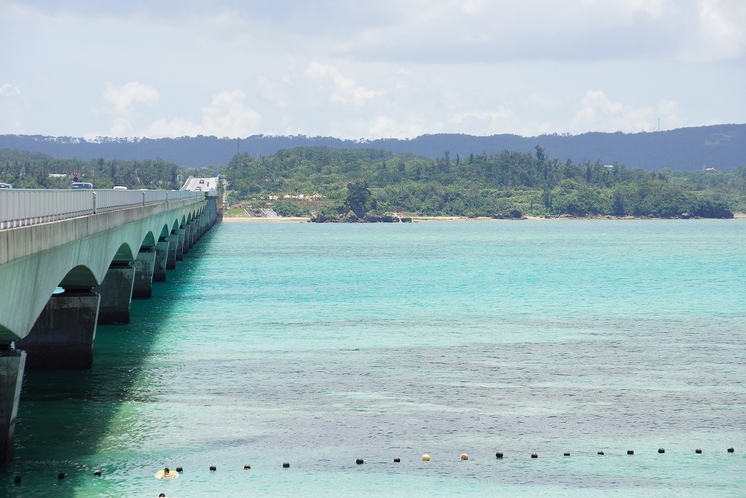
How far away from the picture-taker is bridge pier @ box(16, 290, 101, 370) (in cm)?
3491

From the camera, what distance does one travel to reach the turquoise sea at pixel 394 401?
960 inches

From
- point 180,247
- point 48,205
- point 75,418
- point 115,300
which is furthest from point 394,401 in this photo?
point 180,247

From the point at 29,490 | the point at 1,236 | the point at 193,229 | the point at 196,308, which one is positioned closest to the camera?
the point at 1,236

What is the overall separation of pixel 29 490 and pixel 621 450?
1271 centimetres

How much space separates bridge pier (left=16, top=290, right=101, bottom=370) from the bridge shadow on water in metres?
0.42

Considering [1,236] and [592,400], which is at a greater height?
[1,236]

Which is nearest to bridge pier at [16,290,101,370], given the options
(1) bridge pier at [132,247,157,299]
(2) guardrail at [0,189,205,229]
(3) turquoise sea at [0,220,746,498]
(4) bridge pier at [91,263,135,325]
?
(3) turquoise sea at [0,220,746,498]

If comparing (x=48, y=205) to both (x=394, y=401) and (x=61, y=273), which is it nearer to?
(x=61, y=273)

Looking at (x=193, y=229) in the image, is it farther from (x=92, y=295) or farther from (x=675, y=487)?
(x=675, y=487)

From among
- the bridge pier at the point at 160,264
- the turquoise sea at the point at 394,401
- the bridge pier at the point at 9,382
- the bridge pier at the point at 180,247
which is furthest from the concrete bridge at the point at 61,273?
the bridge pier at the point at 180,247

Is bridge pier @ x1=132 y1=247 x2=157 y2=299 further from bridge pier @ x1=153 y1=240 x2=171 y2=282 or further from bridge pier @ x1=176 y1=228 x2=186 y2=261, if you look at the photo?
bridge pier @ x1=176 y1=228 x2=186 y2=261

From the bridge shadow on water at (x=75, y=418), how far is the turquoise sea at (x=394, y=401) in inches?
3.2

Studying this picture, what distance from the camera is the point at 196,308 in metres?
59.4

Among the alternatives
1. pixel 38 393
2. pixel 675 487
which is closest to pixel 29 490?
pixel 38 393
